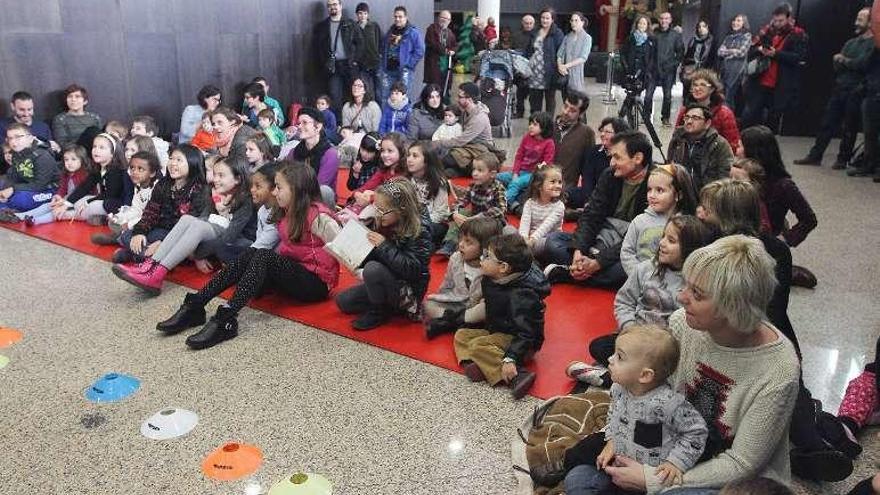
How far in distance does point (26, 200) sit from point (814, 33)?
9.99m

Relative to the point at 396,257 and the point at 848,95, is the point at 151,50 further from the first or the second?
the point at 848,95

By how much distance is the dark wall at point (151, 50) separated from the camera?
24.1ft

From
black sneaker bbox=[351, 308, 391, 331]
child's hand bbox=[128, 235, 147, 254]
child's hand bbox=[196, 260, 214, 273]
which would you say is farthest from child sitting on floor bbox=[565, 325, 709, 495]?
child's hand bbox=[128, 235, 147, 254]

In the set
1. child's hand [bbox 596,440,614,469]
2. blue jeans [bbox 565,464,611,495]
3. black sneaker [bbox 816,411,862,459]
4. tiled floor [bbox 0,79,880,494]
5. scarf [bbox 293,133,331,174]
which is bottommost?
tiled floor [bbox 0,79,880,494]

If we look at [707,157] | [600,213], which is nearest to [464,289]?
[600,213]

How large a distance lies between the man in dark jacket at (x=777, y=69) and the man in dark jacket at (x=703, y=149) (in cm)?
534

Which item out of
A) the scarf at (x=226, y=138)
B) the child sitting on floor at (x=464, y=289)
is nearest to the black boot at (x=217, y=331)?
the child sitting on floor at (x=464, y=289)

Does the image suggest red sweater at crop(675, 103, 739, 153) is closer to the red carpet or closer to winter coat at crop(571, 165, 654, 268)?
winter coat at crop(571, 165, 654, 268)

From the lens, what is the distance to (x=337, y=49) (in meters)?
10.3

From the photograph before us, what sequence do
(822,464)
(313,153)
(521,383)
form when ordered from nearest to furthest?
(822,464) → (521,383) → (313,153)

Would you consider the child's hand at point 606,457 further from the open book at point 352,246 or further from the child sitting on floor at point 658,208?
the open book at point 352,246

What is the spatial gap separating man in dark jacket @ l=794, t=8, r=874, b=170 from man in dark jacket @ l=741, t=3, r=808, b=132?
112cm

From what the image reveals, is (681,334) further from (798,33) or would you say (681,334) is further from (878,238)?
(798,33)

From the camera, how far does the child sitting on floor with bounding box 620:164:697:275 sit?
12.2 feet
